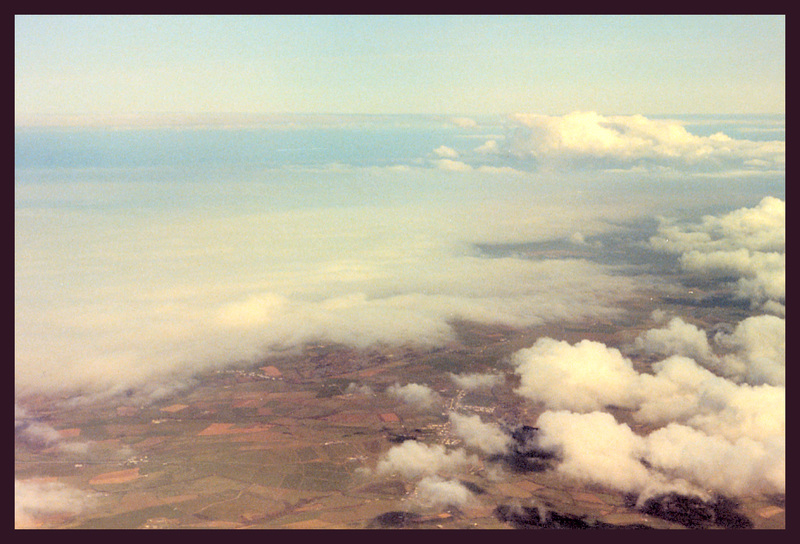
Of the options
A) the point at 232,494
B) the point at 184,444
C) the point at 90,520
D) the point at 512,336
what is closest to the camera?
the point at 90,520

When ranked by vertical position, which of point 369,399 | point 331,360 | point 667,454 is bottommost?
point 667,454

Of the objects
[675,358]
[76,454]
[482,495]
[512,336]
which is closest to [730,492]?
[482,495]

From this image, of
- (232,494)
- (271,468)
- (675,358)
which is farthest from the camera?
(675,358)

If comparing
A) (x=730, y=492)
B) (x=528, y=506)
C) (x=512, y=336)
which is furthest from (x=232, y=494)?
(x=512, y=336)

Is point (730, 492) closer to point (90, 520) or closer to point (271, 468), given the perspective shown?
point (271, 468)

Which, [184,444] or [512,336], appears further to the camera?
[512,336]

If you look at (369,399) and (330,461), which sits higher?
(369,399)

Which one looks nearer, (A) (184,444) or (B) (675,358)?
(A) (184,444)

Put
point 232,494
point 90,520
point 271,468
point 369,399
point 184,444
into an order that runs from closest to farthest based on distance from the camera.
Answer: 1. point 90,520
2. point 232,494
3. point 271,468
4. point 184,444
5. point 369,399

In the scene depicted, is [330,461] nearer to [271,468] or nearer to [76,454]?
[271,468]
